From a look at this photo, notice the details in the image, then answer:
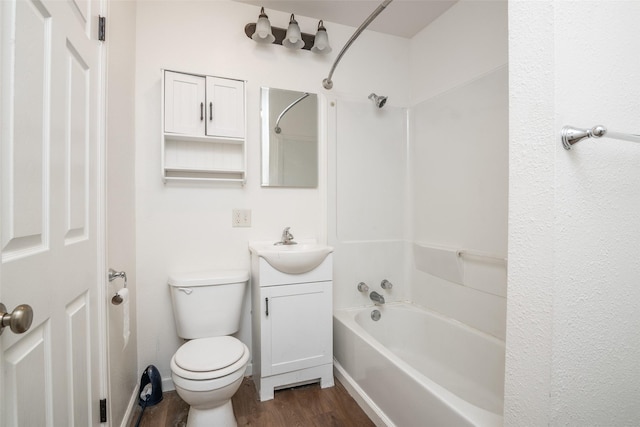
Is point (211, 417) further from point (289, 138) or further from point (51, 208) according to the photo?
point (289, 138)

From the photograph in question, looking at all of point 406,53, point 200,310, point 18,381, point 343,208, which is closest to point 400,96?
point 406,53

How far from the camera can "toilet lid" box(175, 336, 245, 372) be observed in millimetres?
1249

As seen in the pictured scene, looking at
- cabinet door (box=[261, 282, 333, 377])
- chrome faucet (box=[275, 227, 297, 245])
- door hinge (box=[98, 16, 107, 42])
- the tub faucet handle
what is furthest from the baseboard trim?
door hinge (box=[98, 16, 107, 42])

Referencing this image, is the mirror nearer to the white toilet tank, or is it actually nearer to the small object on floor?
the white toilet tank

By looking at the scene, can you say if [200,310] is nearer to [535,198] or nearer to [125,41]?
[125,41]

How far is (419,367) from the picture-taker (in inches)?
72.2

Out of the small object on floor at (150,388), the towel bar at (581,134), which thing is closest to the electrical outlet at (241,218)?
the small object on floor at (150,388)

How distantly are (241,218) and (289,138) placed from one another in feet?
2.14

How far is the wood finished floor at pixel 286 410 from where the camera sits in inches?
57.0

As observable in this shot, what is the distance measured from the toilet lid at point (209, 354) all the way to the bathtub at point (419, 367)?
2.34 feet

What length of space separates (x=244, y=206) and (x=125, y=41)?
1067 mm

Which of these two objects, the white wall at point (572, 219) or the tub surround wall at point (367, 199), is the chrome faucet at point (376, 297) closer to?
the tub surround wall at point (367, 199)

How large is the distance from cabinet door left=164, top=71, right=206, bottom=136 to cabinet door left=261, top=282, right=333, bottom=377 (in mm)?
1065

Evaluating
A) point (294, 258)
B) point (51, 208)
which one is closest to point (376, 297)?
point (294, 258)
